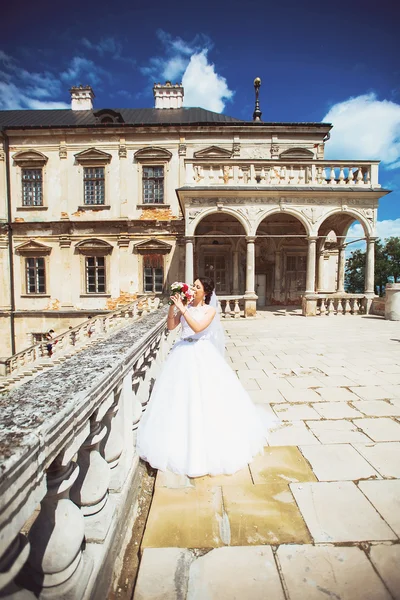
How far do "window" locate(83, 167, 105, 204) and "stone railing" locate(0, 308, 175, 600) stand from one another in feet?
54.4

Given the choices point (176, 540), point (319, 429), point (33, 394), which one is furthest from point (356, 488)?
point (33, 394)

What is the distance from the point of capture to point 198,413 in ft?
8.79

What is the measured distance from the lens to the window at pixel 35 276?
16844 millimetres

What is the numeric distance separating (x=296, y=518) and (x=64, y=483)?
1.65 m

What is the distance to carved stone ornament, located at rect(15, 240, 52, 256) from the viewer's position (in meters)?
16.6

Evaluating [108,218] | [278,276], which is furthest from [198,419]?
[108,218]

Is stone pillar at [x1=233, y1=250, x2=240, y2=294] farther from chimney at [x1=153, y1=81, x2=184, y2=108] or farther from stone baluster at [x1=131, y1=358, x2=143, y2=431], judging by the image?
stone baluster at [x1=131, y1=358, x2=143, y2=431]

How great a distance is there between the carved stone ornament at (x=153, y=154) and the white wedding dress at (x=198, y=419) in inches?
614

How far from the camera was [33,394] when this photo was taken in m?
1.28

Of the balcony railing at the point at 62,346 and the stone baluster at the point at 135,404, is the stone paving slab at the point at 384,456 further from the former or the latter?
the balcony railing at the point at 62,346

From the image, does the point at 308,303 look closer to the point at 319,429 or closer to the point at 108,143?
the point at 319,429

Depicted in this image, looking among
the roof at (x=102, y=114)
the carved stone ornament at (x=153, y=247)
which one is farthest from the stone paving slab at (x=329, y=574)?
the roof at (x=102, y=114)

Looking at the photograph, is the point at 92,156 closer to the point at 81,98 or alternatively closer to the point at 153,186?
the point at 153,186

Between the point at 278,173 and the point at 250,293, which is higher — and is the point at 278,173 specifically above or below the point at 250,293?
above
